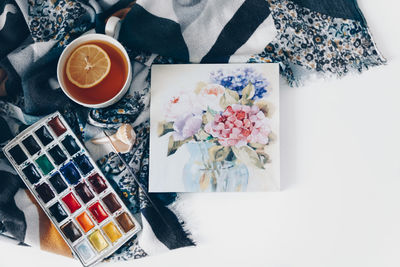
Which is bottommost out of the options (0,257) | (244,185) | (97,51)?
(0,257)

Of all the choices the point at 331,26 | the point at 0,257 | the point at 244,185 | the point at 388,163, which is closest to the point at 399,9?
the point at 331,26

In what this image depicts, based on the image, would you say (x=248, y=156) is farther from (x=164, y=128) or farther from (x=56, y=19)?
(x=56, y=19)

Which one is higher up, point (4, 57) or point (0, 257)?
point (4, 57)

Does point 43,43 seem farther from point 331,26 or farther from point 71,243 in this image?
point 331,26

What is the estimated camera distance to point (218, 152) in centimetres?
71

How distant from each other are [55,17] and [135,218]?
40 cm

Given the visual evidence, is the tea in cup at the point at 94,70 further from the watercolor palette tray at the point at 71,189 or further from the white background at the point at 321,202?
the white background at the point at 321,202

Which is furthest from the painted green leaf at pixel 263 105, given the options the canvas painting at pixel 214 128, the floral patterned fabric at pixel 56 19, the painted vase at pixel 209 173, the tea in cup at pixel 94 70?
the floral patterned fabric at pixel 56 19

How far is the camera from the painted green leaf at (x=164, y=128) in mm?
719

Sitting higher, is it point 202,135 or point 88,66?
point 88,66

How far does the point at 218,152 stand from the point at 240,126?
0.06m

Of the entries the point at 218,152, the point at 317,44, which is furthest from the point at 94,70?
the point at 317,44

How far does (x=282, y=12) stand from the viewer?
0.74 m

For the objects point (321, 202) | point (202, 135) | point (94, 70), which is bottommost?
point (321, 202)
